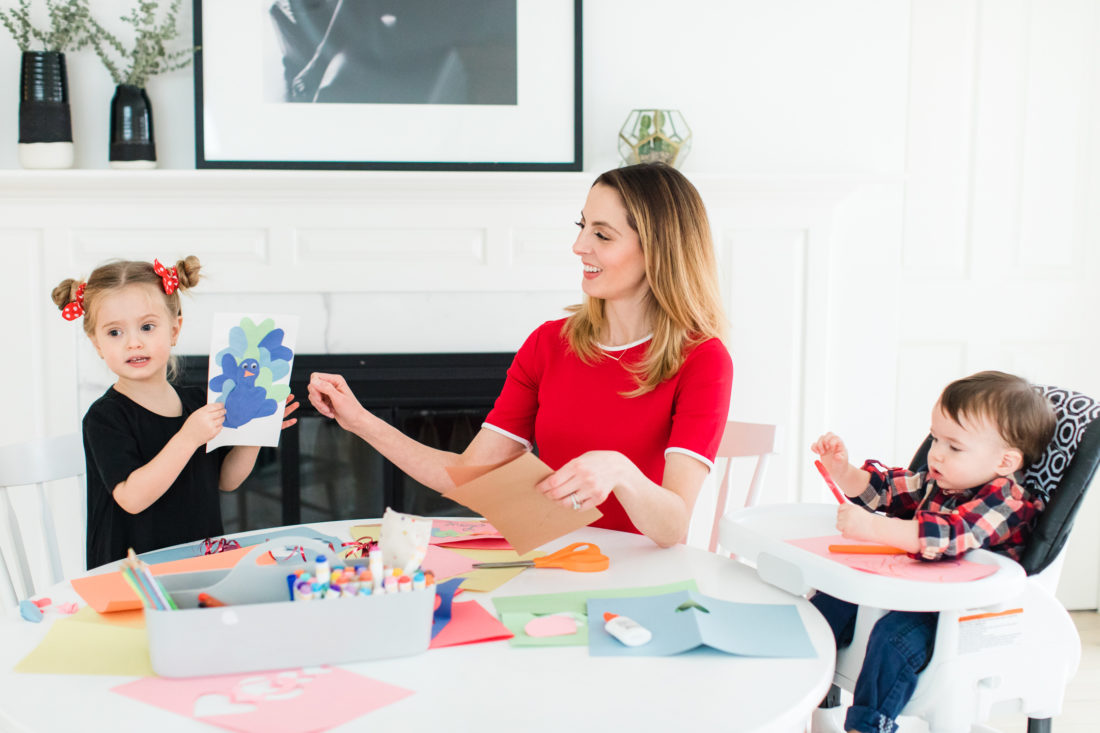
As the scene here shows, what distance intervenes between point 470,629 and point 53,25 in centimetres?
214

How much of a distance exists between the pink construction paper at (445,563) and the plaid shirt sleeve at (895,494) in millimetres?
723

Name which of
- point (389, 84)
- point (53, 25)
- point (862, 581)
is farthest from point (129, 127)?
point (862, 581)

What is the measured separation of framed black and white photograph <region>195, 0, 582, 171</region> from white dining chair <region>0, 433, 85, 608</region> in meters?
0.98

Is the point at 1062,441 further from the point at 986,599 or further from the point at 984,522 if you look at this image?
the point at 986,599

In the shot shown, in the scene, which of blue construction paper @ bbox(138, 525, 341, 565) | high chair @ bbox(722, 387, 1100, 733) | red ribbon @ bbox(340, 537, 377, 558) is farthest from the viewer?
blue construction paper @ bbox(138, 525, 341, 565)

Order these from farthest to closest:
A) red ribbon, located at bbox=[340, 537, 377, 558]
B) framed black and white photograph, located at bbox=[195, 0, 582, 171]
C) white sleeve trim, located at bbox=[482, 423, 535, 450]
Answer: framed black and white photograph, located at bbox=[195, 0, 582, 171], white sleeve trim, located at bbox=[482, 423, 535, 450], red ribbon, located at bbox=[340, 537, 377, 558]

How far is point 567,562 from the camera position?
A: 1.29 meters

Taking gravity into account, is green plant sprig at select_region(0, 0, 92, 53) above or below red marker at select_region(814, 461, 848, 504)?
above

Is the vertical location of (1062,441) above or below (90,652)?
above

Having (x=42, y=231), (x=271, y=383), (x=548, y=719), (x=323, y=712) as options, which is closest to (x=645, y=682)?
(x=548, y=719)

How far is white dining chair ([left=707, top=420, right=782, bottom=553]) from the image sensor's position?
6.01 ft

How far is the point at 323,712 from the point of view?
33.0 inches

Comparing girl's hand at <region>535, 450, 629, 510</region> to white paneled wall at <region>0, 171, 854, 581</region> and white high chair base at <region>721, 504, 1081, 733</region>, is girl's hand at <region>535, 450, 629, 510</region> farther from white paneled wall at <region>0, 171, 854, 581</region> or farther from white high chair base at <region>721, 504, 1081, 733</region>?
white paneled wall at <region>0, 171, 854, 581</region>

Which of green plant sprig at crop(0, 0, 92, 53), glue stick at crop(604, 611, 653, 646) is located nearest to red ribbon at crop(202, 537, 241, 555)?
glue stick at crop(604, 611, 653, 646)
